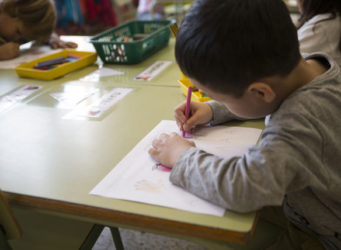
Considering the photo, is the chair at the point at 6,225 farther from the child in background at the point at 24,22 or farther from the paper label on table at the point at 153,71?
the child in background at the point at 24,22

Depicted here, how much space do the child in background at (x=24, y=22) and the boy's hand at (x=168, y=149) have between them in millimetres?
1179

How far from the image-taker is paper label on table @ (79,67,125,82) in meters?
1.24

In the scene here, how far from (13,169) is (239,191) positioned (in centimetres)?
49

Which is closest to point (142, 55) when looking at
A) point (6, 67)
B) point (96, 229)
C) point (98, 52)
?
point (98, 52)

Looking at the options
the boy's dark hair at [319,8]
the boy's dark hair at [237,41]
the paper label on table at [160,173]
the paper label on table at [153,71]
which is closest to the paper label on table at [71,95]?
the paper label on table at [153,71]

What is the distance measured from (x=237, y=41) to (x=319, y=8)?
84 centimetres

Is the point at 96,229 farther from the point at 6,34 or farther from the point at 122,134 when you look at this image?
the point at 6,34

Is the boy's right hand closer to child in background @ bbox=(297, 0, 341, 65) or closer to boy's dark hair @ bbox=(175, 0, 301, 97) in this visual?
boy's dark hair @ bbox=(175, 0, 301, 97)

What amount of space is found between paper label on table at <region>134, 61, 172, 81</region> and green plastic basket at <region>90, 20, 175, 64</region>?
9 centimetres

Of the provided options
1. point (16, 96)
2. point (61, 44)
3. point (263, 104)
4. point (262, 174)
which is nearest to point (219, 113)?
point (263, 104)

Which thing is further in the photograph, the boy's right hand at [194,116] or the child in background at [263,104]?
the boy's right hand at [194,116]

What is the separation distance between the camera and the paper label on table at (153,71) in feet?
3.98

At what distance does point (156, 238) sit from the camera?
4.59 feet

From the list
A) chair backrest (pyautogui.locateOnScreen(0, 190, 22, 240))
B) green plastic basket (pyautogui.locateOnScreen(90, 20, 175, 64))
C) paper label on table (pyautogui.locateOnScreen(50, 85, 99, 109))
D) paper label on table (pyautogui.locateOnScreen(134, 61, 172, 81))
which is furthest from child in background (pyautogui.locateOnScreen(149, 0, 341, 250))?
green plastic basket (pyautogui.locateOnScreen(90, 20, 175, 64))
